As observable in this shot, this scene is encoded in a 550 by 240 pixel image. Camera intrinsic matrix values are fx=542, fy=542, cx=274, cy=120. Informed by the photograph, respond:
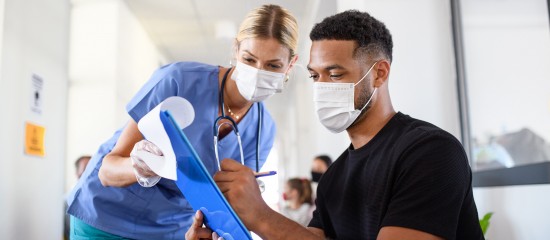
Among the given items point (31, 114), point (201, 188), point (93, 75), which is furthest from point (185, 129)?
point (93, 75)

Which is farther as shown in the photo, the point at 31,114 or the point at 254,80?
the point at 31,114

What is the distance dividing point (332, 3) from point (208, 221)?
10.7ft

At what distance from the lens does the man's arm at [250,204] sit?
0.87 metres

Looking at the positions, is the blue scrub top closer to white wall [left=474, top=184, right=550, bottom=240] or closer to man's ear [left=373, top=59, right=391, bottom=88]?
man's ear [left=373, top=59, right=391, bottom=88]

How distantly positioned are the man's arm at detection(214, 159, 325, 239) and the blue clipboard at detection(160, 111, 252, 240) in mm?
50

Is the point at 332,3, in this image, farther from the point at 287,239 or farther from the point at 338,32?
the point at 287,239

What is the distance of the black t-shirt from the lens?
0.87 m

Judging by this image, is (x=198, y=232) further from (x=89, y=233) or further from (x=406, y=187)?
(x=89, y=233)

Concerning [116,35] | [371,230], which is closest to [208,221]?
[371,230]

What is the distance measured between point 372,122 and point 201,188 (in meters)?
0.48

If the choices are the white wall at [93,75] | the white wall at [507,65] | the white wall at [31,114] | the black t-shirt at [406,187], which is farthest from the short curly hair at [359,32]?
the white wall at [93,75]

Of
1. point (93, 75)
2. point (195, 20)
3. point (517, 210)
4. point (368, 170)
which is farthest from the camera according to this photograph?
point (195, 20)

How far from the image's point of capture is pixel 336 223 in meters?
1.12

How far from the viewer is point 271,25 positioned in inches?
54.0
